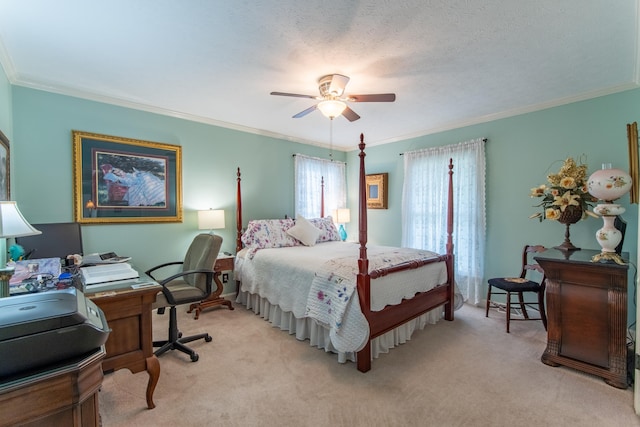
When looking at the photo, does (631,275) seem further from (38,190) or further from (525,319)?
(38,190)

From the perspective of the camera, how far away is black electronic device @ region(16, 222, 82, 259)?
2.60m

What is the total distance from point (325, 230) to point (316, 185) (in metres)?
1.08

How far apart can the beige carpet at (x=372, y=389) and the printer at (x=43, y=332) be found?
1.34 m

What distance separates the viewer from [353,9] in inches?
69.7

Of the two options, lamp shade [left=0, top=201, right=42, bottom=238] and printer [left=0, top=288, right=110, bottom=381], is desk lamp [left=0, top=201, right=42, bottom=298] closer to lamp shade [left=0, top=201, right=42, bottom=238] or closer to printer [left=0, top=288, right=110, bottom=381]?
lamp shade [left=0, top=201, right=42, bottom=238]

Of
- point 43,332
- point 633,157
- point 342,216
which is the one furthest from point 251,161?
point 633,157

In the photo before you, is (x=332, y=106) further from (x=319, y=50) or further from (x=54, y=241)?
(x=54, y=241)

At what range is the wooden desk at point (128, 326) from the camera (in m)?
1.59

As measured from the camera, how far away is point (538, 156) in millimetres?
3402

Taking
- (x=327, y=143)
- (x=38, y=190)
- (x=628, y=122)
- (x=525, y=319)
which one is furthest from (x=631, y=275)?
(x=38, y=190)

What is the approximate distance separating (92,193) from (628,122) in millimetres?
5505

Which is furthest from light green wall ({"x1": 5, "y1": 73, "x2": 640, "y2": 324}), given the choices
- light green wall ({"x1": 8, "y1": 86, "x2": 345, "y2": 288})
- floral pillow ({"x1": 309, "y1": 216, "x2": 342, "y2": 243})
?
floral pillow ({"x1": 309, "y1": 216, "x2": 342, "y2": 243})

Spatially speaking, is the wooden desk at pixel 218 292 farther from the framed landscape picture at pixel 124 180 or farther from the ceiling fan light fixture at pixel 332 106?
the ceiling fan light fixture at pixel 332 106

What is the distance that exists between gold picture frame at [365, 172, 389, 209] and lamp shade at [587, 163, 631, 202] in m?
2.91
